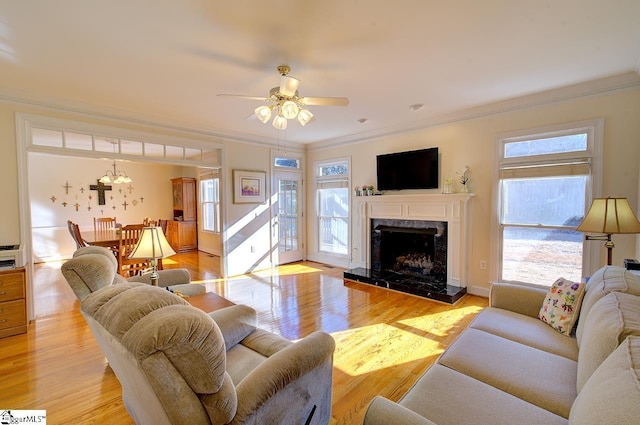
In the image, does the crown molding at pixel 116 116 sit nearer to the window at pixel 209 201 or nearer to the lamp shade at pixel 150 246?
the window at pixel 209 201

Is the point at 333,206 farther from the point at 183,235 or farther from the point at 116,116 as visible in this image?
the point at 183,235

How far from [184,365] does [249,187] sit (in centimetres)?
468

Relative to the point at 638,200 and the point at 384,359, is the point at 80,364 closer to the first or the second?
the point at 384,359

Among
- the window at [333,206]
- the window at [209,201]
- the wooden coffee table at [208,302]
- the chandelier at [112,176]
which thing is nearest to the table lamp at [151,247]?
the wooden coffee table at [208,302]

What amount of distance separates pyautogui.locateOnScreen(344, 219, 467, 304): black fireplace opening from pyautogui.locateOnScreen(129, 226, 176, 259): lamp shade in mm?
3120

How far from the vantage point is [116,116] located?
3.91 metres

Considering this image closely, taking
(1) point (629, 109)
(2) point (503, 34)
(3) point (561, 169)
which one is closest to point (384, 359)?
(2) point (503, 34)

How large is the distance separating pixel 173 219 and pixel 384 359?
7.78m

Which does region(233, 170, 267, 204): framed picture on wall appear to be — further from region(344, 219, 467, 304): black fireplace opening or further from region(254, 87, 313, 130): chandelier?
region(254, 87, 313, 130): chandelier

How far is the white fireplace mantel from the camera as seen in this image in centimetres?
410

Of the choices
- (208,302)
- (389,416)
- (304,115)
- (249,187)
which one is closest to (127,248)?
(249,187)

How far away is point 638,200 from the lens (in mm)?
2893

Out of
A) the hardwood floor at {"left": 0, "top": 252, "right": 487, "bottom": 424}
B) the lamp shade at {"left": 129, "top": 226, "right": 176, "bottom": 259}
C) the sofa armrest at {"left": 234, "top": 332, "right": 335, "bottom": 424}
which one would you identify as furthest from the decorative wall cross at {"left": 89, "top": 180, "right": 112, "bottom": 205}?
the sofa armrest at {"left": 234, "top": 332, "right": 335, "bottom": 424}

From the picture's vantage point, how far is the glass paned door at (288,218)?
19.8ft
